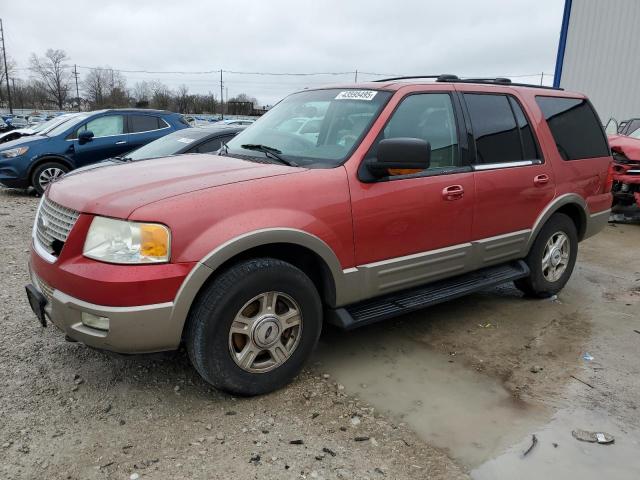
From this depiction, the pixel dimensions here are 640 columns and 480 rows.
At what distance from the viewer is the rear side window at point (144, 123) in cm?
1030

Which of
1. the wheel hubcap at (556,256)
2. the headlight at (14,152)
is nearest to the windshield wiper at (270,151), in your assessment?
the wheel hubcap at (556,256)

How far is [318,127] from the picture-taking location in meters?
3.72

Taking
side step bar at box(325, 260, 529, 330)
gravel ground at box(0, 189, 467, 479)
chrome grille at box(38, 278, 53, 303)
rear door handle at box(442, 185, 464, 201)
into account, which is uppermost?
rear door handle at box(442, 185, 464, 201)

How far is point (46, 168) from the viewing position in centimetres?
966

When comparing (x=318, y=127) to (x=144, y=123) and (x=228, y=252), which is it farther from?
Answer: (x=144, y=123)

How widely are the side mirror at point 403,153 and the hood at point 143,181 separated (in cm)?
51

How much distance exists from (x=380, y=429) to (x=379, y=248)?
3.66 ft

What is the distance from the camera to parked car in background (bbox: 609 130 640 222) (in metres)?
8.56

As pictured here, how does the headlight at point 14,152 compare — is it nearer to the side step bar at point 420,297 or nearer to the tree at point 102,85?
the side step bar at point 420,297

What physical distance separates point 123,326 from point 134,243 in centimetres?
41

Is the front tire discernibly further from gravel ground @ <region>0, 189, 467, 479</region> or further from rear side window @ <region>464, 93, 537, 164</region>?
rear side window @ <region>464, 93, 537, 164</region>

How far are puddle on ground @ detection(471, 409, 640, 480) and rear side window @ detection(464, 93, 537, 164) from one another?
199 centimetres

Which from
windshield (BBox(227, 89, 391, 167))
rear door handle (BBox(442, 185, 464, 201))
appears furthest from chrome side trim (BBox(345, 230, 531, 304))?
windshield (BBox(227, 89, 391, 167))

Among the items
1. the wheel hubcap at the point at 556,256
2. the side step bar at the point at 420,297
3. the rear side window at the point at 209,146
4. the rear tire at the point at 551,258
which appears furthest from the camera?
the rear side window at the point at 209,146
